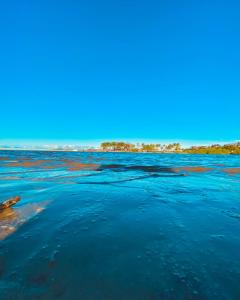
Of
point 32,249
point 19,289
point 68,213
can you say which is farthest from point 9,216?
point 19,289

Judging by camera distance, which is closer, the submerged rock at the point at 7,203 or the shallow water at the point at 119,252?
the shallow water at the point at 119,252

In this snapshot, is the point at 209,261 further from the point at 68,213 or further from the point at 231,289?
the point at 68,213

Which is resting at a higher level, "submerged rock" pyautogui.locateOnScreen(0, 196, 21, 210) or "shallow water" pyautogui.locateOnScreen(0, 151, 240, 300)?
"submerged rock" pyautogui.locateOnScreen(0, 196, 21, 210)

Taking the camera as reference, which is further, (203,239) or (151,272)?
(203,239)

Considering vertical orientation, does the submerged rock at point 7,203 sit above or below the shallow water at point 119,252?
above

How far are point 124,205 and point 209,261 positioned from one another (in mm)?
3741

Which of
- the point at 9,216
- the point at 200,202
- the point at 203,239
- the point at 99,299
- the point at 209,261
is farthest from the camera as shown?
the point at 200,202

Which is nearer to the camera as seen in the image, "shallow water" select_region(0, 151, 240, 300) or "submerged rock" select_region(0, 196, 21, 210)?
"shallow water" select_region(0, 151, 240, 300)

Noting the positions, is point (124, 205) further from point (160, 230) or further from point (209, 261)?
point (209, 261)

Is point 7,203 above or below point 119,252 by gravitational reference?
above

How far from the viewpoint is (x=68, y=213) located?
583cm

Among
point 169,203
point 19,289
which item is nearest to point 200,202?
point 169,203

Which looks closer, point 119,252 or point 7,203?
point 119,252

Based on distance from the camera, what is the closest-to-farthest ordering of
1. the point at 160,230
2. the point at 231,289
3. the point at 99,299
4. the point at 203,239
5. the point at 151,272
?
the point at 99,299 → the point at 231,289 → the point at 151,272 → the point at 203,239 → the point at 160,230
